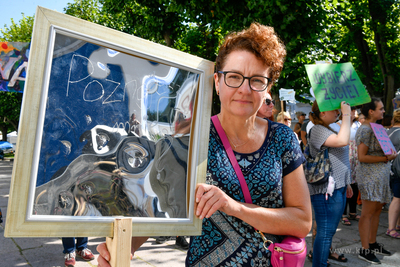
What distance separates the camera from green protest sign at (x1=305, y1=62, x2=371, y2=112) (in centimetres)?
315

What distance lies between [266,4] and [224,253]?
605 centimetres

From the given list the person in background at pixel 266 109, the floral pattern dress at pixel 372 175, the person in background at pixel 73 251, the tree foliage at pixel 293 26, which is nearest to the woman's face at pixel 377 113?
the floral pattern dress at pixel 372 175

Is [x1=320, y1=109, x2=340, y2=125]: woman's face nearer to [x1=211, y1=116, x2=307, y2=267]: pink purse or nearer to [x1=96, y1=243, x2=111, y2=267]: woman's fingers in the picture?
[x1=211, y1=116, x2=307, y2=267]: pink purse

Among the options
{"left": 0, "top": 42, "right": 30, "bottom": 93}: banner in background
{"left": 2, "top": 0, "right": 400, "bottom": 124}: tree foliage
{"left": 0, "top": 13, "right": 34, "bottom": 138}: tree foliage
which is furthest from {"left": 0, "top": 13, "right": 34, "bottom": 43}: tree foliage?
{"left": 0, "top": 42, "right": 30, "bottom": 93}: banner in background

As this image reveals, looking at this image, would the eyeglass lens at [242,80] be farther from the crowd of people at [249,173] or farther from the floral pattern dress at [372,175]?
the floral pattern dress at [372,175]

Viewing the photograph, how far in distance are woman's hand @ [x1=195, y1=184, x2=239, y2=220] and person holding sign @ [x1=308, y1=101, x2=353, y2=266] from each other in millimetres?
2259

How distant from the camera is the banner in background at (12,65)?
7.66 m

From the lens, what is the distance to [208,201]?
4.06 feet

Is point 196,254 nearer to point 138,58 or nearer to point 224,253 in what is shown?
point 224,253

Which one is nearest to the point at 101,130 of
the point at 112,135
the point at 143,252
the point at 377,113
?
the point at 112,135

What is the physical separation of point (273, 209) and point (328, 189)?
2015 mm

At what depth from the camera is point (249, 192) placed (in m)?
1.40

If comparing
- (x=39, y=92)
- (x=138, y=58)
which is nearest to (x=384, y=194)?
(x=138, y=58)

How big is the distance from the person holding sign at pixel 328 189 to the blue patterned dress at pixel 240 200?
6.40ft
